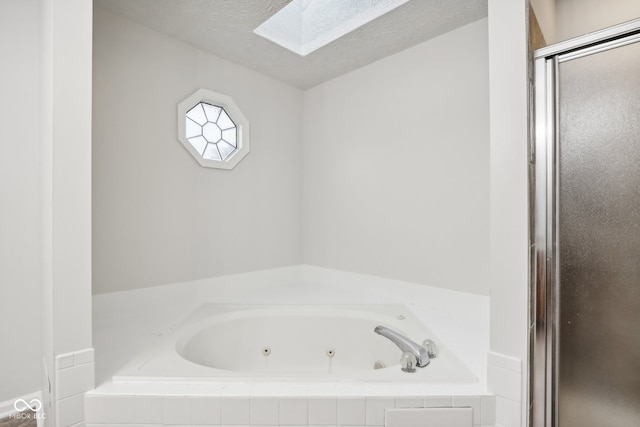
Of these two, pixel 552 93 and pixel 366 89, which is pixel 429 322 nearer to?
pixel 552 93

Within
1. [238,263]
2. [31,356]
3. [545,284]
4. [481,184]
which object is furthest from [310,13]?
[31,356]

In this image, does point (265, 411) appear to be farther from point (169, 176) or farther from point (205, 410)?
point (169, 176)

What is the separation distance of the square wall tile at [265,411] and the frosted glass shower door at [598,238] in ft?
3.42

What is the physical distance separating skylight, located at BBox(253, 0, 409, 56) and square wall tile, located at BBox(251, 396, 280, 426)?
214 centimetres

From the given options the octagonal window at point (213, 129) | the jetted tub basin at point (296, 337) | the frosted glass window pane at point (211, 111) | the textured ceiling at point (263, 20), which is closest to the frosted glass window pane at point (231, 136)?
the octagonal window at point (213, 129)

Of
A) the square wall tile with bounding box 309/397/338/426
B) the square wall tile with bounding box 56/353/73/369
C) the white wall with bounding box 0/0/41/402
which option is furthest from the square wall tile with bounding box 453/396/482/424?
the white wall with bounding box 0/0/41/402

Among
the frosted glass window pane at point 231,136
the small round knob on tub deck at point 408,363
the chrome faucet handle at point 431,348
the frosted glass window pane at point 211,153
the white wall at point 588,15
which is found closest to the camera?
the small round knob on tub deck at point 408,363

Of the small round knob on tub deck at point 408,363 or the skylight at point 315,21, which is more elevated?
the skylight at point 315,21

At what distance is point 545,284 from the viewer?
1114 millimetres

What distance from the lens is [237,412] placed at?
1104 mm

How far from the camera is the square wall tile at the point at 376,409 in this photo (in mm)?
1104

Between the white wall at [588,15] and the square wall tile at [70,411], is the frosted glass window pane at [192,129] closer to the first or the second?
the square wall tile at [70,411]

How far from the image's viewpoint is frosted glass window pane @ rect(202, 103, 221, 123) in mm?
2322

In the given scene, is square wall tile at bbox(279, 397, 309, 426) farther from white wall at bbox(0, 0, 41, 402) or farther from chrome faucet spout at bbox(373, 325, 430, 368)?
white wall at bbox(0, 0, 41, 402)
